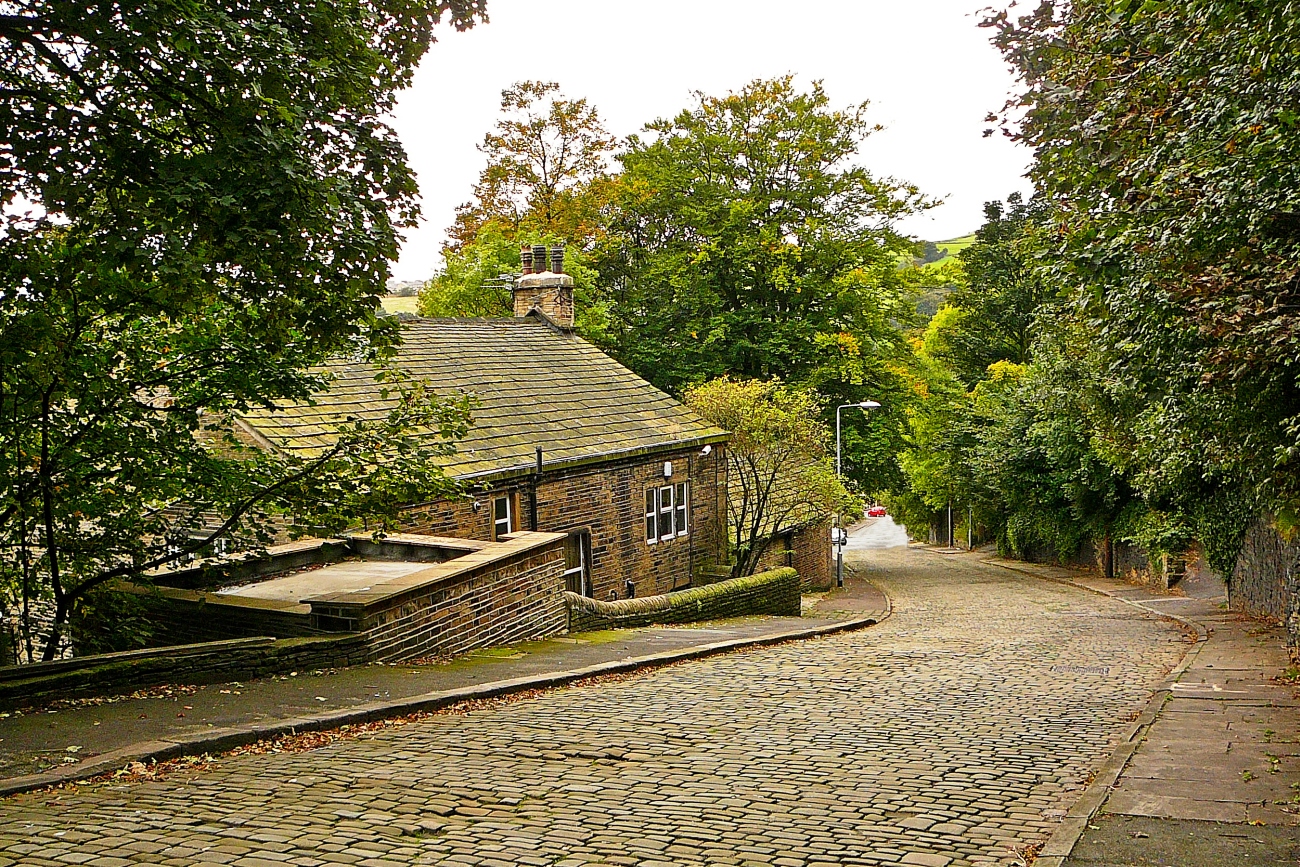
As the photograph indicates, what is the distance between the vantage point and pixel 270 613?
12.8m

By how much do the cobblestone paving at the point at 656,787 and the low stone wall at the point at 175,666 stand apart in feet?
8.09

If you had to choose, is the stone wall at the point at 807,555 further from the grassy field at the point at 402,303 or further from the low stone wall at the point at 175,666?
the grassy field at the point at 402,303

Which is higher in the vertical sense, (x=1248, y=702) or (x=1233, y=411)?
(x=1233, y=411)

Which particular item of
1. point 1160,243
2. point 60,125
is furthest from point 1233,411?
point 60,125

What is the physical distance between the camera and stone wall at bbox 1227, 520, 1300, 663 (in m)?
20.0

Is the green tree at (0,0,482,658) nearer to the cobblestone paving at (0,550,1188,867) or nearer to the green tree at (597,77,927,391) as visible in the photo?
the cobblestone paving at (0,550,1188,867)

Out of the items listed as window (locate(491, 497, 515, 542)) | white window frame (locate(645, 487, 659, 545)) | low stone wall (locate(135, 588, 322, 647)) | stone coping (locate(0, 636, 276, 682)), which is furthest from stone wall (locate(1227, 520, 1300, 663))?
stone coping (locate(0, 636, 276, 682))

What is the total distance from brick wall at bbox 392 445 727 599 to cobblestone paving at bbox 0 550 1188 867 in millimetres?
8010

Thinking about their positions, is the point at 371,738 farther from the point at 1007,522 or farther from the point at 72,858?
the point at 1007,522

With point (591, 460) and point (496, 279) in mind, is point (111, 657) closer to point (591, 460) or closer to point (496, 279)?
point (591, 460)

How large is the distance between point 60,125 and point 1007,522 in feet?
151

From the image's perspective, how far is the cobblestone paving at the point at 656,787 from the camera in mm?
6266

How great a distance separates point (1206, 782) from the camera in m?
8.07

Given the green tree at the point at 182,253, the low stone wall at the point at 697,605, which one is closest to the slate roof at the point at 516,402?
the low stone wall at the point at 697,605
